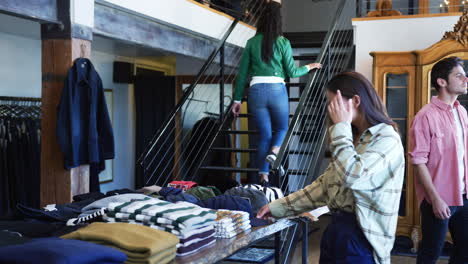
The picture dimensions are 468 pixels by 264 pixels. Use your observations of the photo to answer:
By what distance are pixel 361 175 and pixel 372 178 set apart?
6cm

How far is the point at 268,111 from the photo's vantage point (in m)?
4.64

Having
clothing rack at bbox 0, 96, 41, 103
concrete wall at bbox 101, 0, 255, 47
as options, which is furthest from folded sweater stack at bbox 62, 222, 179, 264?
clothing rack at bbox 0, 96, 41, 103

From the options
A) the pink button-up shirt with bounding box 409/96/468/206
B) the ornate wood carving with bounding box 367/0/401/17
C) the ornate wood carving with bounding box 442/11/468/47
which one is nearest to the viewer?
the pink button-up shirt with bounding box 409/96/468/206

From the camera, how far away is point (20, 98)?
20.4 feet

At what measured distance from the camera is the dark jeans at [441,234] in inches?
130

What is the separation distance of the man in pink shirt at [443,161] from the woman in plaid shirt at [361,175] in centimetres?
143

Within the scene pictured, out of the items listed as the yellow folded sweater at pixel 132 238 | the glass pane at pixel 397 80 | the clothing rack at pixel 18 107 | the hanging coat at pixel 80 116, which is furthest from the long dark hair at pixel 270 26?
the yellow folded sweater at pixel 132 238

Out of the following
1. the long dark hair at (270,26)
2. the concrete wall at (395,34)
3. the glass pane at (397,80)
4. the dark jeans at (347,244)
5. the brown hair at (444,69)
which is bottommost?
the dark jeans at (347,244)

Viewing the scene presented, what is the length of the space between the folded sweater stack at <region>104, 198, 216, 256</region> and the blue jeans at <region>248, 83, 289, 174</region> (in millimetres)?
2588

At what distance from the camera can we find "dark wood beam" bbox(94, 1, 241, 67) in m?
4.89

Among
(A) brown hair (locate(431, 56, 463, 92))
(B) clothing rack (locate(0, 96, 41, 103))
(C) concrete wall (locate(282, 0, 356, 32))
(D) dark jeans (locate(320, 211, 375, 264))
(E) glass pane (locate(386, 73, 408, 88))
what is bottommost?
(D) dark jeans (locate(320, 211, 375, 264))

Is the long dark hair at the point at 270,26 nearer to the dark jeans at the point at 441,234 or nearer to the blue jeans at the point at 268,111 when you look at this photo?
the blue jeans at the point at 268,111

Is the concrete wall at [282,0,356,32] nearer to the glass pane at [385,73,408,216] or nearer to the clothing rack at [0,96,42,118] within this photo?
the glass pane at [385,73,408,216]

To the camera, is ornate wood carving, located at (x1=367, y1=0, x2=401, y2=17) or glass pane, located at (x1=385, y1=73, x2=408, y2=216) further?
ornate wood carving, located at (x1=367, y1=0, x2=401, y2=17)
